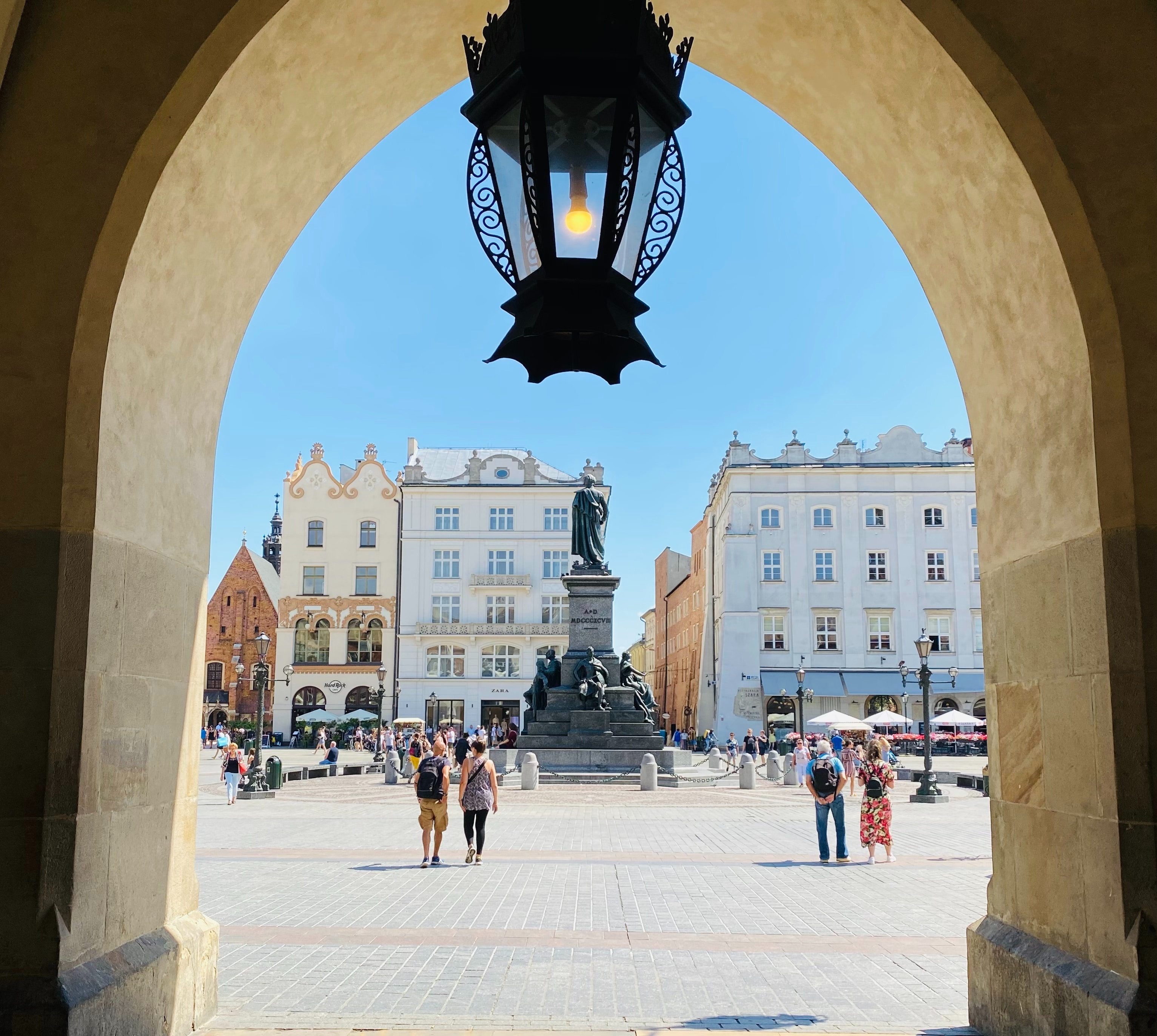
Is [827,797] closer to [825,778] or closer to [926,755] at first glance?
[825,778]

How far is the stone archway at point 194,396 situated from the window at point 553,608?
5772 cm

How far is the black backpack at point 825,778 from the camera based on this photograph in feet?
48.5

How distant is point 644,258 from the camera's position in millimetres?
3844

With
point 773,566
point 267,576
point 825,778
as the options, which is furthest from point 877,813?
point 267,576

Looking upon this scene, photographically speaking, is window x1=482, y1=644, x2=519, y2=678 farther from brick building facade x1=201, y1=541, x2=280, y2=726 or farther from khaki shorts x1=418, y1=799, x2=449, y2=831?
khaki shorts x1=418, y1=799, x2=449, y2=831

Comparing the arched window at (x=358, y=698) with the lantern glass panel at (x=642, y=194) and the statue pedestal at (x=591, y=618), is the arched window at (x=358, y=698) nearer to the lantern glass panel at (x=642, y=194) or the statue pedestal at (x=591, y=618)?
the statue pedestal at (x=591, y=618)

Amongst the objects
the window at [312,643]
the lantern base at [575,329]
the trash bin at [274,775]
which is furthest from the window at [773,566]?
the lantern base at [575,329]

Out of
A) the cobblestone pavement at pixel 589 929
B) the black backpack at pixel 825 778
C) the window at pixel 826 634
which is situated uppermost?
the window at pixel 826 634

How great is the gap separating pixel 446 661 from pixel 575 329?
198 feet

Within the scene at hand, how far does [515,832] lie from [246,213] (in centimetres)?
1348

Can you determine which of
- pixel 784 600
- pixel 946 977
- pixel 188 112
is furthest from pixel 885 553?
pixel 188 112

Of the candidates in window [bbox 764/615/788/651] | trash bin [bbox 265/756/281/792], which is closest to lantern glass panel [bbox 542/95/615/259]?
trash bin [bbox 265/756/281/792]

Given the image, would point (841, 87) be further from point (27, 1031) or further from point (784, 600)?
point (784, 600)

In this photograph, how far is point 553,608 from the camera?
6366 centimetres
